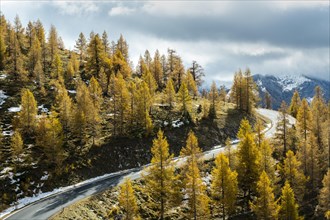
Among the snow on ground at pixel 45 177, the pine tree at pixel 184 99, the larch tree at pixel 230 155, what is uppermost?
the pine tree at pixel 184 99

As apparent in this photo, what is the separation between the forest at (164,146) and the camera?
5275cm

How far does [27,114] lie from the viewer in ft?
232

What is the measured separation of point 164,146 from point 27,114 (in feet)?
111

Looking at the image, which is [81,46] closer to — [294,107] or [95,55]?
[95,55]

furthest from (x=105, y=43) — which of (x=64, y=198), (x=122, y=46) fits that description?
(x=64, y=198)

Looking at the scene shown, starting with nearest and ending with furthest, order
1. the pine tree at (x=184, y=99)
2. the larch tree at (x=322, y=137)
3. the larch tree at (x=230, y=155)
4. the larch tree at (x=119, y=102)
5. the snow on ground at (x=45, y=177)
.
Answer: the snow on ground at (x=45, y=177) → the larch tree at (x=230, y=155) → the larch tree at (x=322, y=137) → the larch tree at (x=119, y=102) → the pine tree at (x=184, y=99)

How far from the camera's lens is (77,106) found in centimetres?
7475

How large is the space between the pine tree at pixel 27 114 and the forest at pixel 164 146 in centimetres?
20

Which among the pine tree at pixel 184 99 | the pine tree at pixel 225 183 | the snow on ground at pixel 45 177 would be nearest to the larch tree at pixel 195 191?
the pine tree at pixel 225 183

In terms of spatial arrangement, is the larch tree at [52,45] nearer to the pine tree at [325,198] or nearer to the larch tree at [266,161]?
the larch tree at [266,161]

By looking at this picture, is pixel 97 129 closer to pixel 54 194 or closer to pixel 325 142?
pixel 54 194

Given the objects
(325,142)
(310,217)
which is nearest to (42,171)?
(310,217)

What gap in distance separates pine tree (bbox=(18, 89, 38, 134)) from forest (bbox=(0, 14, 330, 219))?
7.7 inches

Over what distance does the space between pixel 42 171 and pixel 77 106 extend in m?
18.0
